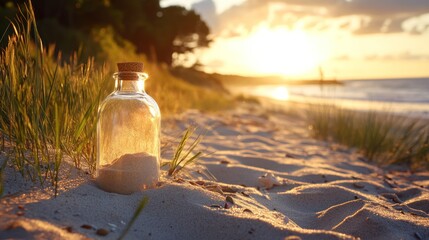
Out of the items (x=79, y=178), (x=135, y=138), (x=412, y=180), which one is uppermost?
(x=135, y=138)

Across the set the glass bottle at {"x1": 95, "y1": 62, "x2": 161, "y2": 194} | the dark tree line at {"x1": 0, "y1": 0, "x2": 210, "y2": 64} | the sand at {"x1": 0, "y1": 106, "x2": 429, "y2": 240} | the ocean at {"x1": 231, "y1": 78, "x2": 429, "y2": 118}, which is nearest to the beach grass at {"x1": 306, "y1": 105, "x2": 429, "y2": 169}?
the ocean at {"x1": 231, "y1": 78, "x2": 429, "y2": 118}

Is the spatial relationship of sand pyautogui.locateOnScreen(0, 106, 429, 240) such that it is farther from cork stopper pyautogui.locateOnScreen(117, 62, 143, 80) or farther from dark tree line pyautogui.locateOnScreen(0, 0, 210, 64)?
dark tree line pyautogui.locateOnScreen(0, 0, 210, 64)

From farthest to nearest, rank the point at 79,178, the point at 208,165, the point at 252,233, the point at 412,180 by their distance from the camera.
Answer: the point at 412,180
the point at 208,165
the point at 79,178
the point at 252,233

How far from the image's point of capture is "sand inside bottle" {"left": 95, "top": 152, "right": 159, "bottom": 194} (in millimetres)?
1937

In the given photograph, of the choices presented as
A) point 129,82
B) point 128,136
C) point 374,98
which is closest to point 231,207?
point 128,136

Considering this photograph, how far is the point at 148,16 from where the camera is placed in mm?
21641

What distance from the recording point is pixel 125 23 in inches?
688

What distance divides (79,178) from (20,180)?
0.26 metres

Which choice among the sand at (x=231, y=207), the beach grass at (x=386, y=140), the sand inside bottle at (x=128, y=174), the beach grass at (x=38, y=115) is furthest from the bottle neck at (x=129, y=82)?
the beach grass at (x=386, y=140)

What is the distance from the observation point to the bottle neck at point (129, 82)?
1.97 metres

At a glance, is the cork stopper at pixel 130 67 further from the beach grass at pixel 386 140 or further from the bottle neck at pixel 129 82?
the beach grass at pixel 386 140

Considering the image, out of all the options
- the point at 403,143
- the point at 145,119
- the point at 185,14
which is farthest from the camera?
the point at 185,14

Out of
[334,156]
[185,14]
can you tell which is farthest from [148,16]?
[334,156]

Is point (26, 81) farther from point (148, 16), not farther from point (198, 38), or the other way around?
point (198, 38)
